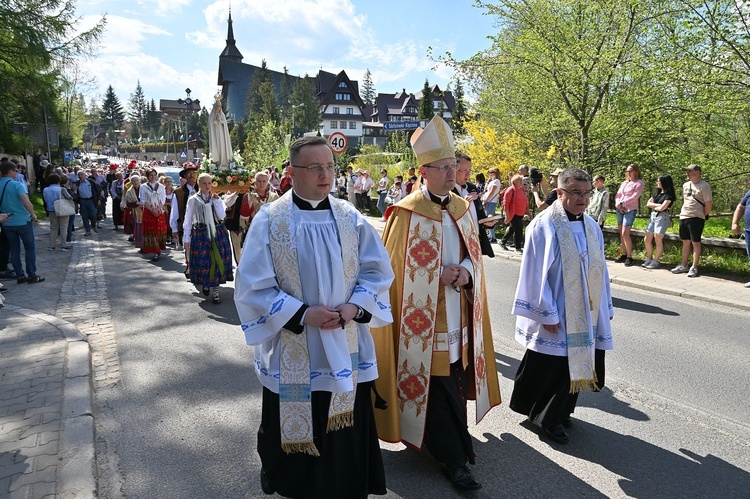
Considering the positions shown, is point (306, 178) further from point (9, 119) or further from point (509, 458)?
Answer: point (9, 119)

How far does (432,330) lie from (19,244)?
9.07 meters

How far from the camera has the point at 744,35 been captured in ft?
33.4

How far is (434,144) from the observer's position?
A: 12.2 feet

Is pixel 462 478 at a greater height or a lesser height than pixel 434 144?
lesser

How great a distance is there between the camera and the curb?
3418 mm

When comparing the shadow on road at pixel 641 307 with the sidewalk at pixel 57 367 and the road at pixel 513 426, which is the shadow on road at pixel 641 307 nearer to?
the road at pixel 513 426

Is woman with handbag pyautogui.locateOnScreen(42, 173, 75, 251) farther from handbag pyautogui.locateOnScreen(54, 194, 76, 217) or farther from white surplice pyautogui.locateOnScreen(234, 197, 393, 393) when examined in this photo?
white surplice pyautogui.locateOnScreen(234, 197, 393, 393)

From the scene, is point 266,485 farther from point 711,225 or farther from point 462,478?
point 711,225

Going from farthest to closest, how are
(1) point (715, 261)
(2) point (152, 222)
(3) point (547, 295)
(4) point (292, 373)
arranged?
(2) point (152, 222) < (1) point (715, 261) < (3) point (547, 295) < (4) point (292, 373)

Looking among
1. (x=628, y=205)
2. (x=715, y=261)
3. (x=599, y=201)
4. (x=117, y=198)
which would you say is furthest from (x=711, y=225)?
(x=117, y=198)

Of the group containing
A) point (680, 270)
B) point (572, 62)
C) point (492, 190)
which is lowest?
point (680, 270)

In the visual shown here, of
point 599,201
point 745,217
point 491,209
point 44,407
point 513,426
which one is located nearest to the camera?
point 513,426

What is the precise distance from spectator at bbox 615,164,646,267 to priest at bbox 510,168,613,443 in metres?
8.07

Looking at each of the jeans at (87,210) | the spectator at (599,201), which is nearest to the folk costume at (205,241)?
the spectator at (599,201)
